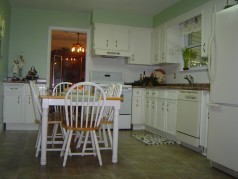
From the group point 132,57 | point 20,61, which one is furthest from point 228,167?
point 20,61

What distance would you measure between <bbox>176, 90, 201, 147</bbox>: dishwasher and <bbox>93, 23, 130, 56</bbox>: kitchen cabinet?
6.97 ft

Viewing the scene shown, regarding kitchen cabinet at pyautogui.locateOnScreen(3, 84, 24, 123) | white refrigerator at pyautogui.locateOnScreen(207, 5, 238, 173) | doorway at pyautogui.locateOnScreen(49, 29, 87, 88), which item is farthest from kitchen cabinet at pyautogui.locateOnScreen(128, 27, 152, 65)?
doorway at pyautogui.locateOnScreen(49, 29, 87, 88)

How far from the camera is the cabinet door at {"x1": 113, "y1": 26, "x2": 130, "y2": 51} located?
5.89 metres

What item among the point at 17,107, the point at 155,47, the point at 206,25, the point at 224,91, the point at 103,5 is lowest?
the point at 17,107

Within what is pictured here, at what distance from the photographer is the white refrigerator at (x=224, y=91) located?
8.80ft

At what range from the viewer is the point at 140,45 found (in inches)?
240

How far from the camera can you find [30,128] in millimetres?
5258

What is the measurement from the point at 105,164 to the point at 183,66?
10.2 feet

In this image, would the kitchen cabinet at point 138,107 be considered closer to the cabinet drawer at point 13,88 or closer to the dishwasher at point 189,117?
the dishwasher at point 189,117

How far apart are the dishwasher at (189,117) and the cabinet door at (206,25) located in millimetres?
748

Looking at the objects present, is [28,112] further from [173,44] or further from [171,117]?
[173,44]

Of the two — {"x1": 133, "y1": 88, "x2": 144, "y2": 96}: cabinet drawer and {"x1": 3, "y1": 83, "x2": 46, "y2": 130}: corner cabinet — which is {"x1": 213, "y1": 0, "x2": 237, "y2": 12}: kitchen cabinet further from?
{"x1": 3, "y1": 83, "x2": 46, "y2": 130}: corner cabinet

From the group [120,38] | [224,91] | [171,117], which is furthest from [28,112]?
[224,91]

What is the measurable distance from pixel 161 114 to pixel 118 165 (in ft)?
6.67
